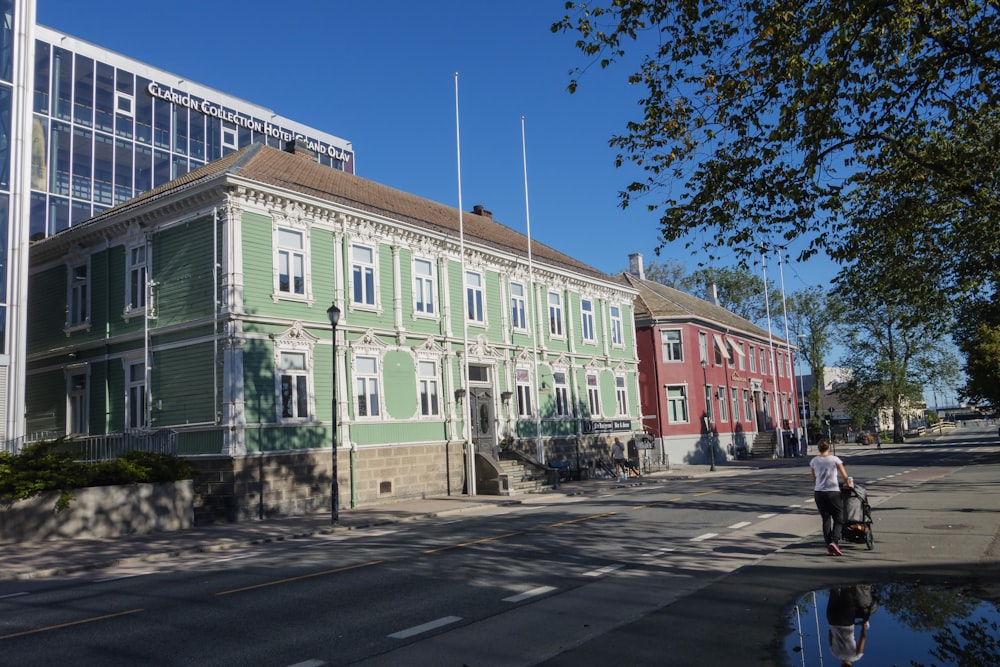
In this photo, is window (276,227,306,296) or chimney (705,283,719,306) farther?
chimney (705,283,719,306)

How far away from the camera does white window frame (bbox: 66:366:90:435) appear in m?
25.7

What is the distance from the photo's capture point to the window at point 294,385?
904 inches

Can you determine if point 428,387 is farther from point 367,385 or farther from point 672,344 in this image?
point 672,344

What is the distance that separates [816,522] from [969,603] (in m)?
7.78

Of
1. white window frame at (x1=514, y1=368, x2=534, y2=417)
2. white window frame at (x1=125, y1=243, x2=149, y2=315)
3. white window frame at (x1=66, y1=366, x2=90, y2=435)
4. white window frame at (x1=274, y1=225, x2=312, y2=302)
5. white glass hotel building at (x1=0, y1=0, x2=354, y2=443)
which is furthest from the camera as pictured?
white glass hotel building at (x1=0, y1=0, x2=354, y2=443)

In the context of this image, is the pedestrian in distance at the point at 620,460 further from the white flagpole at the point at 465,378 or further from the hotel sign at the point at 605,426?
the white flagpole at the point at 465,378

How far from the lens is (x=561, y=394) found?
35.2 m

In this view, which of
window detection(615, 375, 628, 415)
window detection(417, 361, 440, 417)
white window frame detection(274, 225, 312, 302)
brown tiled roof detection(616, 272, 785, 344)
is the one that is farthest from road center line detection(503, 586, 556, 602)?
brown tiled roof detection(616, 272, 785, 344)

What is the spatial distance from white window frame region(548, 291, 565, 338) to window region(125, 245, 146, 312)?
17134 millimetres

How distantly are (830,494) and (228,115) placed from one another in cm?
6496

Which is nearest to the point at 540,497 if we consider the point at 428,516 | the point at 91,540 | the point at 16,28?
the point at 428,516

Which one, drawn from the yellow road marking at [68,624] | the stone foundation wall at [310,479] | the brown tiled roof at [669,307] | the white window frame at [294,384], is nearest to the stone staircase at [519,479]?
the stone foundation wall at [310,479]

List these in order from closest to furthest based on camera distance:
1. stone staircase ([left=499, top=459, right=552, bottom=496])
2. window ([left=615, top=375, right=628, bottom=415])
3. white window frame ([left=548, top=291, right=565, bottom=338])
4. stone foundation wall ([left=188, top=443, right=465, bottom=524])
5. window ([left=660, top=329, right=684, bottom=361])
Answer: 1. stone foundation wall ([left=188, top=443, right=465, bottom=524])
2. stone staircase ([left=499, top=459, right=552, bottom=496])
3. white window frame ([left=548, top=291, right=565, bottom=338])
4. window ([left=615, top=375, right=628, bottom=415])
5. window ([left=660, top=329, right=684, bottom=361])

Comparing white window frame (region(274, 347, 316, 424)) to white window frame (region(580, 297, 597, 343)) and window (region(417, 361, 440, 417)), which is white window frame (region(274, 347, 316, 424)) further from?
white window frame (region(580, 297, 597, 343))
